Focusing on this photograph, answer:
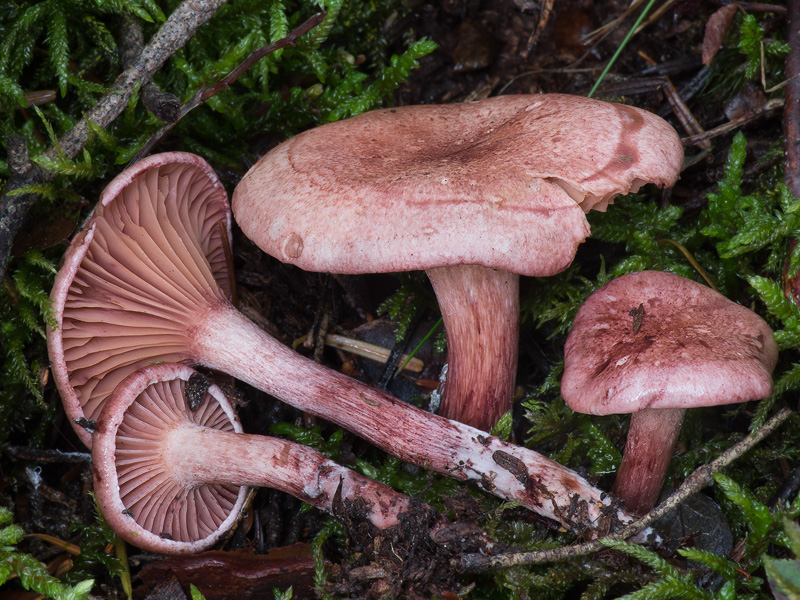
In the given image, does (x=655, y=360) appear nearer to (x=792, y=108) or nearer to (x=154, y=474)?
(x=792, y=108)

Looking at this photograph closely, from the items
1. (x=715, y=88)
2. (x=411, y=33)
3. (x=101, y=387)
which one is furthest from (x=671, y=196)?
(x=101, y=387)

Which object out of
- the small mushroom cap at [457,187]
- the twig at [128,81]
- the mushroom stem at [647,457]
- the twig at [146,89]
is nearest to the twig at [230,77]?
the twig at [146,89]

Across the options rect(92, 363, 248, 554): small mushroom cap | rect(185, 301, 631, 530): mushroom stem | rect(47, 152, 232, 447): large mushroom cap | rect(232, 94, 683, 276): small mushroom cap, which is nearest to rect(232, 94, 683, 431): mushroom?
rect(232, 94, 683, 276): small mushroom cap

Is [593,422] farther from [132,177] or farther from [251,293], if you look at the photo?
[132,177]

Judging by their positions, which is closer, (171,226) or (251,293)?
(171,226)

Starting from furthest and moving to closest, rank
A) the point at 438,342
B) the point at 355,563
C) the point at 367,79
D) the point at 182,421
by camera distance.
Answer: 1. the point at 367,79
2. the point at 438,342
3. the point at 182,421
4. the point at 355,563

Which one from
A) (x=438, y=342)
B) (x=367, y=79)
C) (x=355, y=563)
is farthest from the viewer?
(x=367, y=79)
